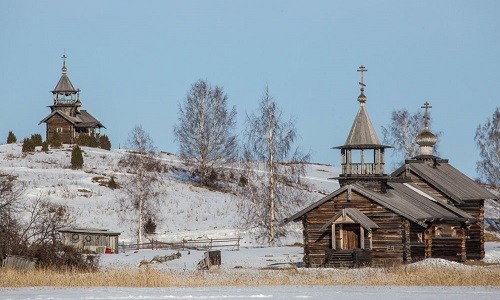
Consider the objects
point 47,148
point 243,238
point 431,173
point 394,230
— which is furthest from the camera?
point 47,148

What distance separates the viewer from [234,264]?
45188mm

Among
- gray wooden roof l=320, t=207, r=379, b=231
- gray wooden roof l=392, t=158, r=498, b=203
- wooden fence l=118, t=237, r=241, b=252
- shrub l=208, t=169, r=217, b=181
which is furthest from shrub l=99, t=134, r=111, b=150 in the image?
gray wooden roof l=320, t=207, r=379, b=231

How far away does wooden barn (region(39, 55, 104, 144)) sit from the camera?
Result: 95625mm

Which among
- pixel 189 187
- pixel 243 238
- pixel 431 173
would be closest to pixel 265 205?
pixel 243 238

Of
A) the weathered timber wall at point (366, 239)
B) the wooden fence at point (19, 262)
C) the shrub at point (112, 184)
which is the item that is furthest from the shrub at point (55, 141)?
the wooden fence at point (19, 262)

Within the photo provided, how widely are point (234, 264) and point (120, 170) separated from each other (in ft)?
121

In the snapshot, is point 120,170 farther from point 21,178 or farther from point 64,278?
point 64,278

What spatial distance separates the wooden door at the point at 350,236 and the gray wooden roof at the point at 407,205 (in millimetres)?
1471

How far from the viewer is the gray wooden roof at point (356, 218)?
143ft

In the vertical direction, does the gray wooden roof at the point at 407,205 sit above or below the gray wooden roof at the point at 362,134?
below

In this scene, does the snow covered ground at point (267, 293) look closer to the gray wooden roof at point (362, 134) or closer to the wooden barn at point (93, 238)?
the gray wooden roof at point (362, 134)

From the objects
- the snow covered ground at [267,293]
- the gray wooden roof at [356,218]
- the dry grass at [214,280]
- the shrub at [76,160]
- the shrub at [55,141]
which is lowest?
Result: the snow covered ground at [267,293]

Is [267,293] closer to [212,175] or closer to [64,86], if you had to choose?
[212,175]

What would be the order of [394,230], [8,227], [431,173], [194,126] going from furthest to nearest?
[194,126] < [431,173] < [394,230] < [8,227]
